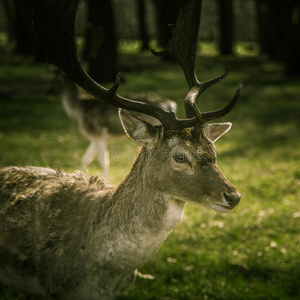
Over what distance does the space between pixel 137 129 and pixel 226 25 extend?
2362 centimetres

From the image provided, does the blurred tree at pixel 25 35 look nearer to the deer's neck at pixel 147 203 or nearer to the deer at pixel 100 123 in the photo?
the deer at pixel 100 123

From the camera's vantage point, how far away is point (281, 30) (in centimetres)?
2184

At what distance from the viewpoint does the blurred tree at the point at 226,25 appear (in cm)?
2473

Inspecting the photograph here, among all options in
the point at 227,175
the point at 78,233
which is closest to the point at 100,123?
the point at 227,175

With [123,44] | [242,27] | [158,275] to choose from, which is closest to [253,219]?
[158,275]

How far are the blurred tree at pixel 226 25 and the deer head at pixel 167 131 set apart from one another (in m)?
22.8

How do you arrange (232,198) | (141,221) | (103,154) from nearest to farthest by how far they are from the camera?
(232,198)
(141,221)
(103,154)

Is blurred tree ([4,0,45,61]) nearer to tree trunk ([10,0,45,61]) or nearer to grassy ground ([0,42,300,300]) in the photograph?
tree trunk ([10,0,45,61])

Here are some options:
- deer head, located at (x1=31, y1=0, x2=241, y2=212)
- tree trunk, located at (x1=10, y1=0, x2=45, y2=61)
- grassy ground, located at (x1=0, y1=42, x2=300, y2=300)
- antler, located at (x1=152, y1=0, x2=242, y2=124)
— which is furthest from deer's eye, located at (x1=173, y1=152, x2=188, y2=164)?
tree trunk, located at (x1=10, y1=0, x2=45, y2=61)

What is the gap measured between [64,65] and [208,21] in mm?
37013

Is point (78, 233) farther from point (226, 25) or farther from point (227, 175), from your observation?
point (226, 25)

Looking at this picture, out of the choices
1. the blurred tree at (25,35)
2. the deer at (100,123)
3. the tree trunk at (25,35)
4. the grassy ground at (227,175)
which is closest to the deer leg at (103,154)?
the deer at (100,123)

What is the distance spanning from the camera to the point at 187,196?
3172 millimetres

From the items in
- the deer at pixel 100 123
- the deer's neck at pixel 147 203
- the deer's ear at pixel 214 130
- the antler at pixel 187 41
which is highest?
the antler at pixel 187 41
